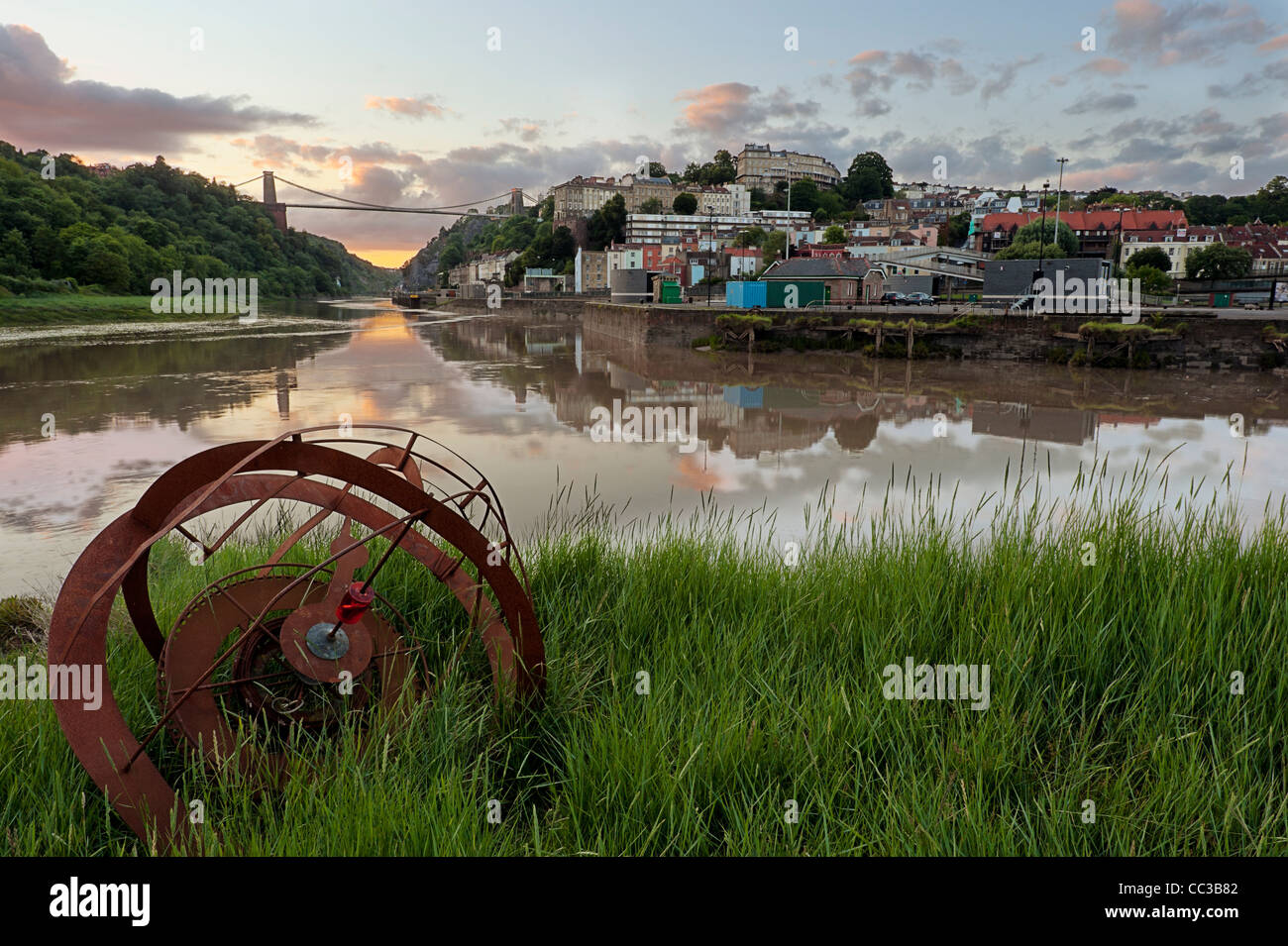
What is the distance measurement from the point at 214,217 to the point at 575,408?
247 feet

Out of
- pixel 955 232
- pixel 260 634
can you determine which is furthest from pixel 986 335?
pixel 955 232

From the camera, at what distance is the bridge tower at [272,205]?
9715cm

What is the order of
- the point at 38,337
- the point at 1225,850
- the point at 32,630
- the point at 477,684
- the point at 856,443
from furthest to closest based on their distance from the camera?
1. the point at 38,337
2. the point at 856,443
3. the point at 32,630
4. the point at 477,684
5. the point at 1225,850

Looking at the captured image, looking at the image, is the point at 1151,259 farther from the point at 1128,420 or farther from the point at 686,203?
the point at 686,203

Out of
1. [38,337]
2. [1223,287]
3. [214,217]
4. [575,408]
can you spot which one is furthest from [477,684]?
[214,217]

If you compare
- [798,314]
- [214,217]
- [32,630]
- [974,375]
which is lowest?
[32,630]

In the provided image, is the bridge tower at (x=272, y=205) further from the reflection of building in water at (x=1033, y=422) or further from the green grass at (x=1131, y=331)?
the reflection of building in water at (x=1033, y=422)

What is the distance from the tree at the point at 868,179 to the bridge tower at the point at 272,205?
92018mm

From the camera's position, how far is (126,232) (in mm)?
56406

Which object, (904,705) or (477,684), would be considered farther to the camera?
(477,684)

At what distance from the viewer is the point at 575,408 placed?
17.3 metres

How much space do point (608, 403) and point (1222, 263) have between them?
65898 mm

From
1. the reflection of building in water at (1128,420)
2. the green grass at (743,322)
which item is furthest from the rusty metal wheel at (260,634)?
the green grass at (743,322)
